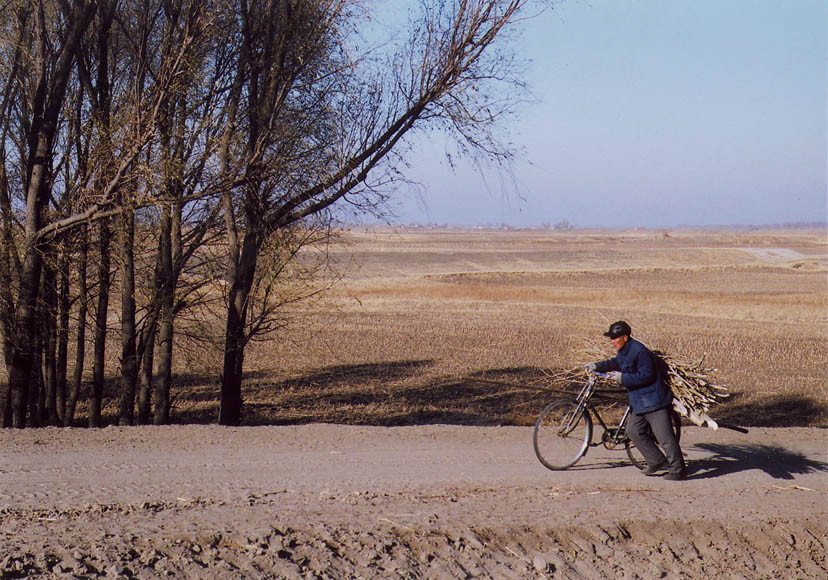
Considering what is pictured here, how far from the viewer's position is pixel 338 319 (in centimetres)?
3722

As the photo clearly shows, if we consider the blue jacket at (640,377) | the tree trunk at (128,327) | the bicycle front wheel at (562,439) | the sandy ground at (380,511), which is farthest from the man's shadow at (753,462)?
the tree trunk at (128,327)

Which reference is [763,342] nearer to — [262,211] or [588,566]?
[262,211]

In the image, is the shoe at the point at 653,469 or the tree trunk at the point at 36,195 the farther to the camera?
the tree trunk at the point at 36,195

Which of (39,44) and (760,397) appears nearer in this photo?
(39,44)

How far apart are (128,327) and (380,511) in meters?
8.36

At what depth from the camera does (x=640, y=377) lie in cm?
902

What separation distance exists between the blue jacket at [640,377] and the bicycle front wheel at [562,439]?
642 mm

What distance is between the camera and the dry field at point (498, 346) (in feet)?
58.7

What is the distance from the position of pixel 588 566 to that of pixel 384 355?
19.4 m

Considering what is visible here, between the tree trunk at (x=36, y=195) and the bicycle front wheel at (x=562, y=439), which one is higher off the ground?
the tree trunk at (x=36, y=195)

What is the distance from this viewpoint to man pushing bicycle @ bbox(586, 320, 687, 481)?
905cm

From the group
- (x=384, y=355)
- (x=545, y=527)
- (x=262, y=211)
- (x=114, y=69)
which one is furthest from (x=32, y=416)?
(x=384, y=355)

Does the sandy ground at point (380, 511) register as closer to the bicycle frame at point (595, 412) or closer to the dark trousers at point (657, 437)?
the dark trousers at point (657, 437)

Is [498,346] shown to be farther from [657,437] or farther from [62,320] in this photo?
[657,437]
